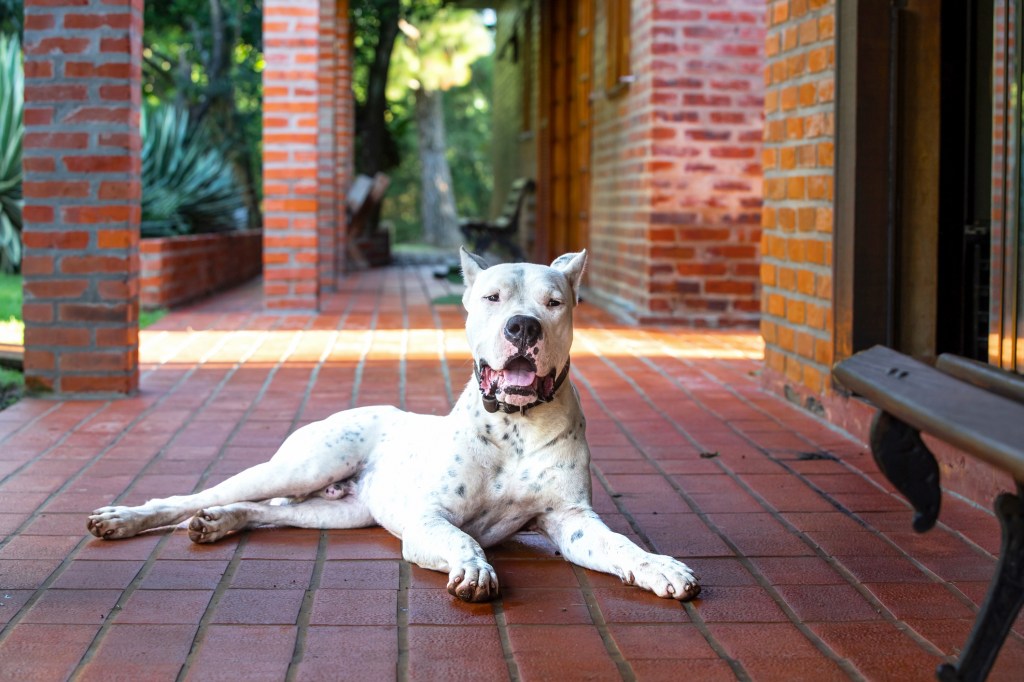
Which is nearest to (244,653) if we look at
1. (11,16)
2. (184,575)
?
(184,575)

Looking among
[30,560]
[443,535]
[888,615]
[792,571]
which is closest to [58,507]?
[30,560]

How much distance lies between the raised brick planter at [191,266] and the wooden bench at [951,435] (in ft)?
21.6

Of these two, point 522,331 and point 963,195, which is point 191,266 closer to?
point 963,195

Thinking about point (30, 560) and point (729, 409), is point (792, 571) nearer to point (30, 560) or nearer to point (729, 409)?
point (30, 560)

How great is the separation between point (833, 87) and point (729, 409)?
163 cm

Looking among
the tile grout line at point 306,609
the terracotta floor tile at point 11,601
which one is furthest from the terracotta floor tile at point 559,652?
the terracotta floor tile at point 11,601

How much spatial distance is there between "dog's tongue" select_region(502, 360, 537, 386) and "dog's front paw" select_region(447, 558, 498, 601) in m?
0.50

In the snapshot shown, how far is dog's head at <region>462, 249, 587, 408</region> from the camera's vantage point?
3430 millimetres

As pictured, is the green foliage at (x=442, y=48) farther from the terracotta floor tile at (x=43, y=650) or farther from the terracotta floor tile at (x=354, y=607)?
the terracotta floor tile at (x=43, y=650)

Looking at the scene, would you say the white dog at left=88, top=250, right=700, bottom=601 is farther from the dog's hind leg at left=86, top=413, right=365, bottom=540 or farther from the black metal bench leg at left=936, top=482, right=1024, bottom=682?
the black metal bench leg at left=936, top=482, right=1024, bottom=682

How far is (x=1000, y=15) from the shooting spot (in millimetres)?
4633

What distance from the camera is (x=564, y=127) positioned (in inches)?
618

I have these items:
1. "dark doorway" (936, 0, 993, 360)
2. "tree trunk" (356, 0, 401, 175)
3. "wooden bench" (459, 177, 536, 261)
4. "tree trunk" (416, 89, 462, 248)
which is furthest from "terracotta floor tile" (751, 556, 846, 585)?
"tree trunk" (416, 89, 462, 248)

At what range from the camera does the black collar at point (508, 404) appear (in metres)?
3.57
